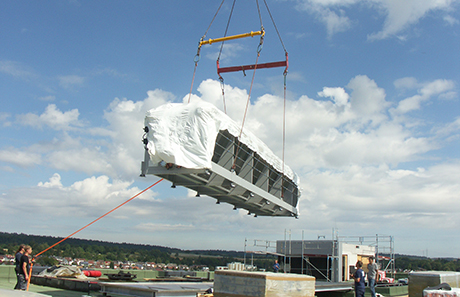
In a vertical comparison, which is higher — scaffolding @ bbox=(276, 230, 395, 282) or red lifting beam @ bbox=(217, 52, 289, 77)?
red lifting beam @ bbox=(217, 52, 289, 77)

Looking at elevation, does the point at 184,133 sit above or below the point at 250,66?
below

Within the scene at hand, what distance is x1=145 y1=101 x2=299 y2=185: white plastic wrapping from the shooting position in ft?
42.0

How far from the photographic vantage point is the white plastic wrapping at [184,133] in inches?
504

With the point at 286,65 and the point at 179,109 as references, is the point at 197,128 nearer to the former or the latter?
the point at 179,109

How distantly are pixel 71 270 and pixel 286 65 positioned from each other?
1504cm

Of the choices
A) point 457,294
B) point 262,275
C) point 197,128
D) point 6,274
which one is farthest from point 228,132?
point 6,274

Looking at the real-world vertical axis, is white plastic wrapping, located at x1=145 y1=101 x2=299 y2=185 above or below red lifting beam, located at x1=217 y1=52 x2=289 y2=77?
below

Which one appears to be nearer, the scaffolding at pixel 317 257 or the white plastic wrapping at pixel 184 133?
the white plastic wrapping at pixel 184 133

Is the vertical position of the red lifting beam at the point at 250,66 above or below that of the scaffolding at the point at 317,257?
above

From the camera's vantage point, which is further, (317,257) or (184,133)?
(317,257)

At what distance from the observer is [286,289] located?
8109 mm

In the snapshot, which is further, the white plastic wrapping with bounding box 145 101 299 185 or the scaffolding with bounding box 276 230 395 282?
the scaffolding with bounding box 276 230 395 282

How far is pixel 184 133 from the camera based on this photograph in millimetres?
13156

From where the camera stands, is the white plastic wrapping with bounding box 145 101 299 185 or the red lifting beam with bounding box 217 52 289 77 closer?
the white plastic wrapping with bounding box 145 101 299 185
